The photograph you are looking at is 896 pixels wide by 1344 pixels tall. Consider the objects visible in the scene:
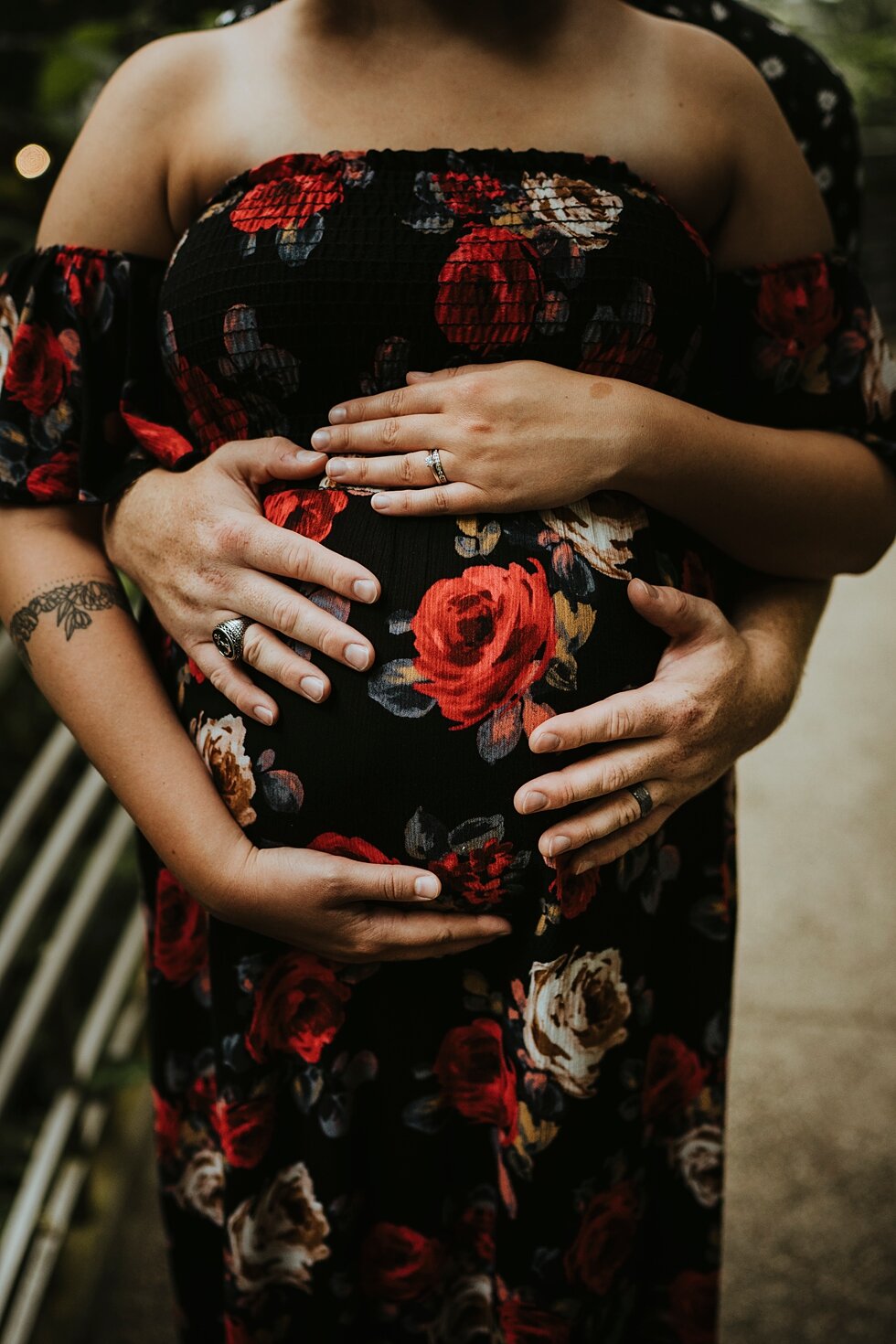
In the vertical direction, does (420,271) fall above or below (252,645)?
above

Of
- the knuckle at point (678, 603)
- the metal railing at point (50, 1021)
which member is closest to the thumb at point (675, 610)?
the knuckle at point (678, 603)

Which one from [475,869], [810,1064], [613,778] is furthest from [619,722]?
[810,1064]

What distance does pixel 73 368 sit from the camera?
3.04 feet

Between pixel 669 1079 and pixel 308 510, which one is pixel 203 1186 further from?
pixel 308 510

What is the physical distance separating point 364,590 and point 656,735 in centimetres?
26

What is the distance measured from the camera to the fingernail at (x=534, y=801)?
0.79 metres

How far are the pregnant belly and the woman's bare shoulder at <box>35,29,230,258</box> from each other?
33 cm

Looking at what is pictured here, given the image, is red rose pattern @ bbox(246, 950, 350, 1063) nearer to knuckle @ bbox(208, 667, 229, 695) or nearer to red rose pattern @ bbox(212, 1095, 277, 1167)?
red rose pattern @ bbox(212, 1095, 277, 1167)

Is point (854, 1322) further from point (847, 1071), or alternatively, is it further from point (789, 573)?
point (789, 573)

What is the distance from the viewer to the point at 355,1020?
95 cm

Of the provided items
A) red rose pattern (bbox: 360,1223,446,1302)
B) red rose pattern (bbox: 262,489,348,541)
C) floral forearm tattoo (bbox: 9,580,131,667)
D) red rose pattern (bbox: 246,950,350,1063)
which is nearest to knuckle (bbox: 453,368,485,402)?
A: red rose pattern (bbox: 262,489,348,541)

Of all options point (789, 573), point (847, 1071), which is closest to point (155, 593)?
point (789, 573)

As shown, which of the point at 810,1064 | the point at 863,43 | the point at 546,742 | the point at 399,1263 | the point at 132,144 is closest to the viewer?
the point at 546,742

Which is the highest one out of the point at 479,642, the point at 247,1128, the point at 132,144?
the point at 132,144
